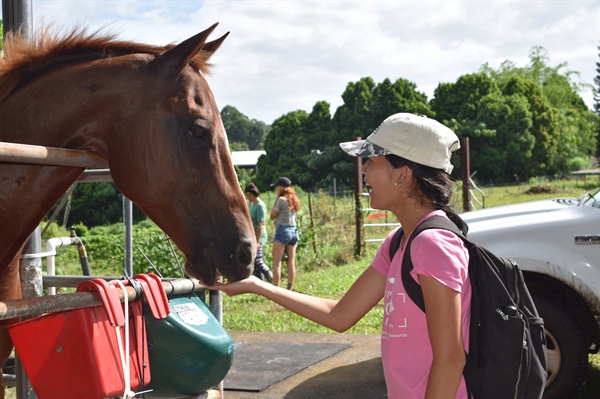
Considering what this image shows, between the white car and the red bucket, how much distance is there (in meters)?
3.29

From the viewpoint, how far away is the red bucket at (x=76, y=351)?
190 cm

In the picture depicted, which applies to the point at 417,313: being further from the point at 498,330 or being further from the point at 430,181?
the point at 430,181

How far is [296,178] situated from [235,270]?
41.8 m

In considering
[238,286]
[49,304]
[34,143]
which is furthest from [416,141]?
[34,143]

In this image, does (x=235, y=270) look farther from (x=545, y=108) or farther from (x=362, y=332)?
(x=545, y=108)

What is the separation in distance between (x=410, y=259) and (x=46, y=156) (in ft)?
3.83

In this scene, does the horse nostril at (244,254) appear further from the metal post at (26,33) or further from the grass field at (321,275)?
the grass field at (321,275)

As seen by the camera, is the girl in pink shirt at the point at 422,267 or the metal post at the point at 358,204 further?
the metal post at the point at 358,204

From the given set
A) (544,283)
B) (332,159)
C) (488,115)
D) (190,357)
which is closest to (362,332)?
(544,283)

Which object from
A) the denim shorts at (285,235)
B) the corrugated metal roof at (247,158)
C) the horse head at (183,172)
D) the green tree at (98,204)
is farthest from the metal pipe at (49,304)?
the corrugated metal roof at (247,158)

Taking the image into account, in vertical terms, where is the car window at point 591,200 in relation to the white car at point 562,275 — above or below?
above

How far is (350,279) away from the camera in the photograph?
11.0 m

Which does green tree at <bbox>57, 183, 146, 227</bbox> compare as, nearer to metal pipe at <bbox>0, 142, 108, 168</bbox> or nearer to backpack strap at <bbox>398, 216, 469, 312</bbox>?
metal pipe at <bbox>0, 142, 108, 168</bbox>

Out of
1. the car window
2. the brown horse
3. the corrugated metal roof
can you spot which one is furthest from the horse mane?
the corrugated metal roof
